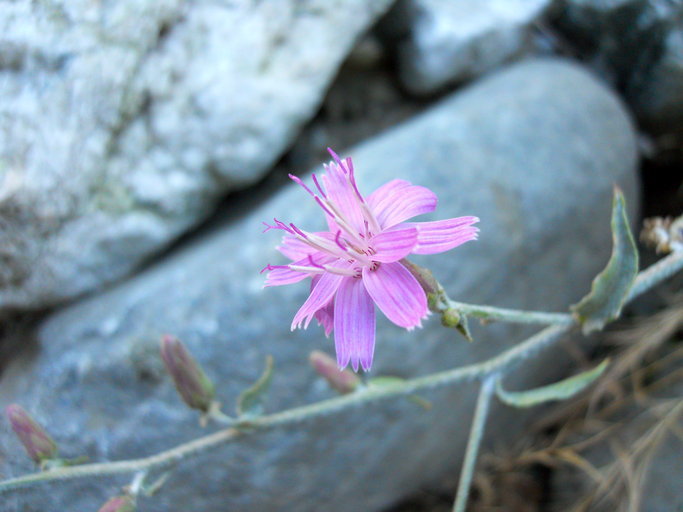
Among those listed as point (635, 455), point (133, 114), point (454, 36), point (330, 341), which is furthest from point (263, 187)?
point (635, 455)

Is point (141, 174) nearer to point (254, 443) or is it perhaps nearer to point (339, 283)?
point (254, 443)

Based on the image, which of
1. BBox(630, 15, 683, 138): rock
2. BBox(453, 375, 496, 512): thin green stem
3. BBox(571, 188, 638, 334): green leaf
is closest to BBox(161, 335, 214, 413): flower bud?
BBox(453, 375, 496, 512): thin green stem

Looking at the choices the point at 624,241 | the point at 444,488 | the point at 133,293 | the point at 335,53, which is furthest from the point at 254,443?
the point at 335,53

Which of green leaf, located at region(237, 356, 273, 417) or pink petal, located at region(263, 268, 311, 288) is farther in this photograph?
green leaf, located at region(237, 356, 273, 417)

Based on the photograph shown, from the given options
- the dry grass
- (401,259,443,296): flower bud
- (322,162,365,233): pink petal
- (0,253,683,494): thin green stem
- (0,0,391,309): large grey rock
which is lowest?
the dry grass

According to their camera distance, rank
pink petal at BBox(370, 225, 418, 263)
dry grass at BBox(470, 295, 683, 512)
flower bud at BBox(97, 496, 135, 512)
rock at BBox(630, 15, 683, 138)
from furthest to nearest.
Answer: rock at BBox(630, 15, 683, 138)
dry grass at BBox(470, 295, 683, 512)
flower bud at BBox(97, 496, 135, 512)
pink petal at BBox(370, 225, 418, 263)

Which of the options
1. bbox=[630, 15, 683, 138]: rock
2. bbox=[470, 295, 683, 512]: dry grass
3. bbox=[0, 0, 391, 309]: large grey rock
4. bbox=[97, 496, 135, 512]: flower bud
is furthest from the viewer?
bbox=[630, 15, 683, 138]: rock

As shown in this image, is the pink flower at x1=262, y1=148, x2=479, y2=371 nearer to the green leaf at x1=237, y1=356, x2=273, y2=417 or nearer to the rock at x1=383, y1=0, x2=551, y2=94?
the green leaf at x1=237, y1=356, x2=273, y2=417
